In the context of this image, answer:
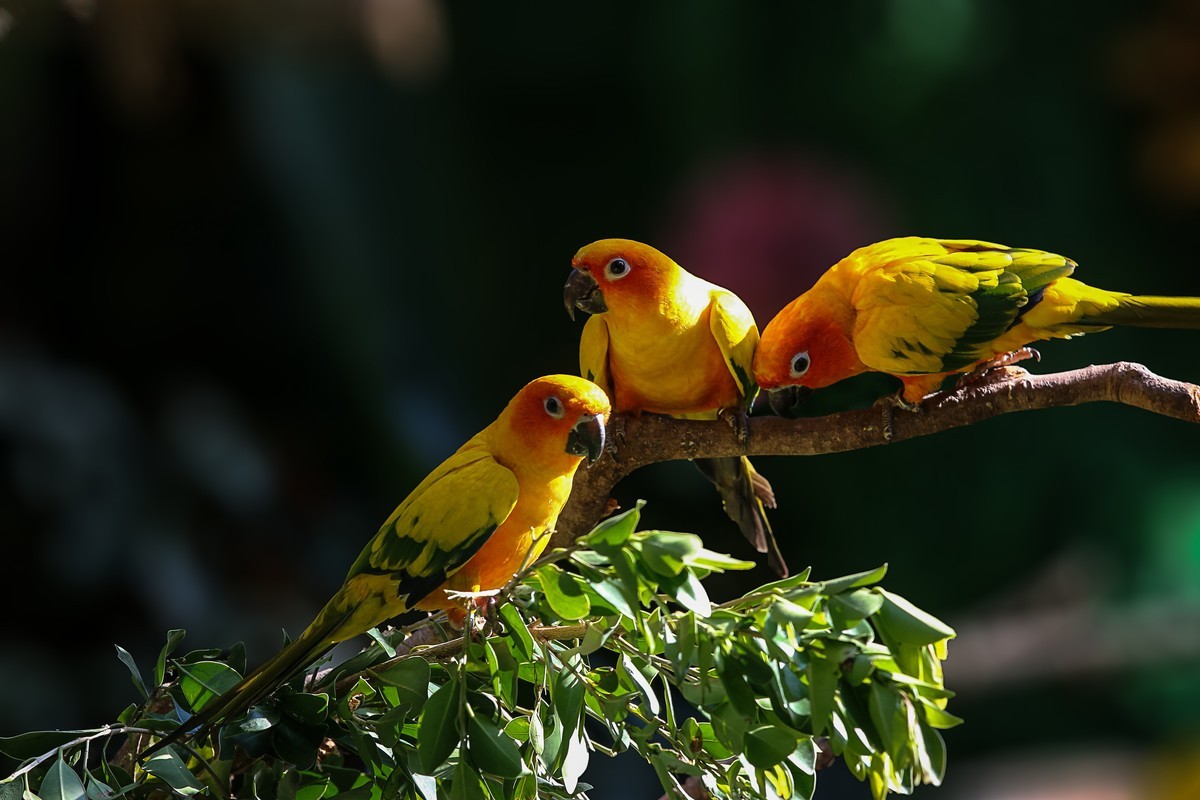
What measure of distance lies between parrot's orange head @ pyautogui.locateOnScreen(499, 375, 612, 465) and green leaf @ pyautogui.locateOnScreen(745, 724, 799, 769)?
451 mm

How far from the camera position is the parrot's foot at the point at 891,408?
1.23 m

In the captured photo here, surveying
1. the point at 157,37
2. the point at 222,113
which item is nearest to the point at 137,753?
the point at 157,37

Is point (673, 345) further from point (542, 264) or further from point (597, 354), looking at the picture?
point (542, 264)

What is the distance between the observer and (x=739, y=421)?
134cm

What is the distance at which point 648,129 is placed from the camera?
13.1 feet

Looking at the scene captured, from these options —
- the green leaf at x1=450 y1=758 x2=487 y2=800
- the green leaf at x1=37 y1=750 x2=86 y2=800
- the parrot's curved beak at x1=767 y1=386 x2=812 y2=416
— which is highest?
the parrot's curved beak at x1=767 y1=386 x2=812 y2=416

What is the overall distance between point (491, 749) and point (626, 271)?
729 millimetres

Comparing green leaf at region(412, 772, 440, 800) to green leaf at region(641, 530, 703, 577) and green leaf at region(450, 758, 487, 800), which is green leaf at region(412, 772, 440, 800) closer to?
green leaf at region(450, 758, 487, 800)

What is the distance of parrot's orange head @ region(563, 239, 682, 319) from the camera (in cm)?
144

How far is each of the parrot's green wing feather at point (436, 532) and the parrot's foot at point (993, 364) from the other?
0.53 meters

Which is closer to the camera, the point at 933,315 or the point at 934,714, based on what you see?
the point at 934,714

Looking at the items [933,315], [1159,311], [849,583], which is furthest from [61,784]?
[1159,311]

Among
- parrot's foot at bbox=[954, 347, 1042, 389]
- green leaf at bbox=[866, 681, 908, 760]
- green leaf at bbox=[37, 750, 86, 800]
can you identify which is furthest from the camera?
parrot's foot at bbox=[954, 347, 1042, 389]

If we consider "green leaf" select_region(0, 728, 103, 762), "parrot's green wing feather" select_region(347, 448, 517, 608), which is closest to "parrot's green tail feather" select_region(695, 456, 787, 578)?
"parrot's green wing feather" select_region(347, 448, 517, 608)
